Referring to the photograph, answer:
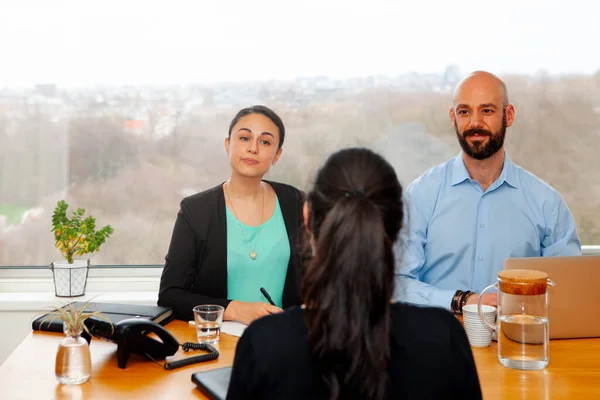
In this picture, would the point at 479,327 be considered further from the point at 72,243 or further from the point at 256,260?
the point at 72,243

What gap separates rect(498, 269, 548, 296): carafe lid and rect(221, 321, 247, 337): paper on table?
705 millimetres

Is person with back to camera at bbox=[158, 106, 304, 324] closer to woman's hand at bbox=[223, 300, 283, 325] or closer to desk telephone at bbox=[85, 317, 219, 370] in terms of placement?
woman's hand at bbox=[223, 300, 283, 325]

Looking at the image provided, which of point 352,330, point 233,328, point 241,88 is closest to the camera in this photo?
point 352,330

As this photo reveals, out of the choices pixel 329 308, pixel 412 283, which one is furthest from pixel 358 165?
pixel 412 283

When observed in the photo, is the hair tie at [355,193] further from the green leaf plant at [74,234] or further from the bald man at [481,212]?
the green leaf plant at [74,234]

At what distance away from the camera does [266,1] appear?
3.07 meters

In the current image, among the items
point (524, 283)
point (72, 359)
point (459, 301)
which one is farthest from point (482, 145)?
point (72, 359)

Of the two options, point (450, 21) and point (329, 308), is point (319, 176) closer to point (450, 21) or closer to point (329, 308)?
point (329, 308)

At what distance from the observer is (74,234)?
2.90 m

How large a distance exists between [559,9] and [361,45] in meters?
0.94

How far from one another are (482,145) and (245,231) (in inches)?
36.4

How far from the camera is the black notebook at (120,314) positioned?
1851mm

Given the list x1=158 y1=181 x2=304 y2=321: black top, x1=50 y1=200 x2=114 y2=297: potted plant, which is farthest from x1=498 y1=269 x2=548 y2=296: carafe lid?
x1=50 y1=200 x2=114 y2=297: potted plant

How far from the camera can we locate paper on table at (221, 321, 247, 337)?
1805mm
